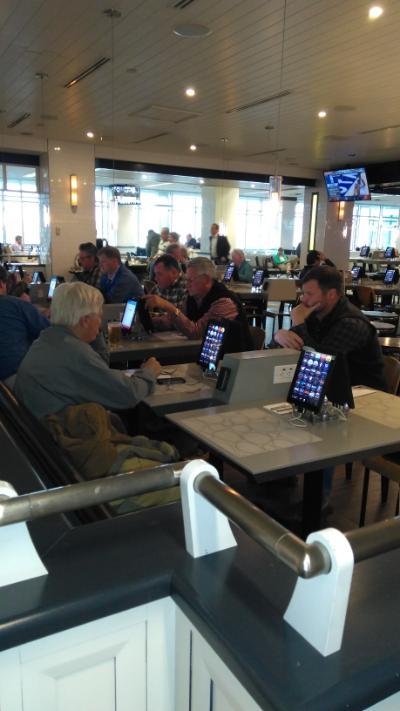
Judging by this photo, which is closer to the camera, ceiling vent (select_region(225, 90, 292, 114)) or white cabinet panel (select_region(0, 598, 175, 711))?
white cabinet panel (select_region(0, 598, 175, 711))

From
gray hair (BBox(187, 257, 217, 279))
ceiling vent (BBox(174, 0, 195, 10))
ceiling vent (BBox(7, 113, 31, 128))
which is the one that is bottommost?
gray hair (BBox(187, 257, 217, 279))

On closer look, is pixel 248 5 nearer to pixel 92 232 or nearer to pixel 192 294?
pixel 192 294

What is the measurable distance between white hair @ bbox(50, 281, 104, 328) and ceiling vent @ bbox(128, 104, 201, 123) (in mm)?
5951

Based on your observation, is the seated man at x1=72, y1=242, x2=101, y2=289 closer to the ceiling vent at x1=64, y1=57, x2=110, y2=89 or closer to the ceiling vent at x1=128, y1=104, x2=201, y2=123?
the ceiling vent at x1=64, y1=57, x2=110, y2=89

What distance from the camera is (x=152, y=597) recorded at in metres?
0.93

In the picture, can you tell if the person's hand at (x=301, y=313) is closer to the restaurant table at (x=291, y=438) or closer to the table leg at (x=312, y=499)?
the restaurant table at (x=291, y=438)

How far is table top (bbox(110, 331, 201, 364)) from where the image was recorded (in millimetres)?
3941

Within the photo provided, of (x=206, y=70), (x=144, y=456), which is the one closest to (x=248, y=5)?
(x=206, y=70)

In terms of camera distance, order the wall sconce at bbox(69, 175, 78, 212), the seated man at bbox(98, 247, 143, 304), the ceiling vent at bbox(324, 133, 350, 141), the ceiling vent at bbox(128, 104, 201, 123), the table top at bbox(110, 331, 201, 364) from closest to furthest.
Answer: the table top at bbox(110, 331, 201, 364), the seated man at bbox(98, 247, 143, 304), the ceiling vent at bbox(128, 104, 201, 123), the ceiling vent at bbox(324, 133, 350, 141), the wall sconce at bbox(69, 175, 78, 212)

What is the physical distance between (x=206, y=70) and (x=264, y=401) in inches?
180

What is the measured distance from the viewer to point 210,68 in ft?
19.0

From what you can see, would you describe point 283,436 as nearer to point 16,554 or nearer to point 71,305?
point 71,305

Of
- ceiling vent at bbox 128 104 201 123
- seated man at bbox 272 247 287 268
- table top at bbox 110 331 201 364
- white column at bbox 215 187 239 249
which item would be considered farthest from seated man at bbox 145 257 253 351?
white column at bbox 215 187 239 249

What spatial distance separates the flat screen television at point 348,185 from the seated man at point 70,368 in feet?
33.2
